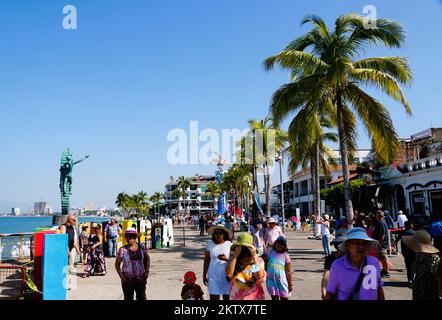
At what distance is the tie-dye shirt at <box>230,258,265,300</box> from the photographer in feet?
13.9

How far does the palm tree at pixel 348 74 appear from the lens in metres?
14.1

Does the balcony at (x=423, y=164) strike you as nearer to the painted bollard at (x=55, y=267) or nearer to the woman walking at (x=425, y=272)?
the woman walking at (x=425, y=272)

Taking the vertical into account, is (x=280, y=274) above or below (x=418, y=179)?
below

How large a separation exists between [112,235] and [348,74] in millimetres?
11683

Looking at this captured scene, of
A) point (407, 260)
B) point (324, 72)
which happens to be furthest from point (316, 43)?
point (407, 260)

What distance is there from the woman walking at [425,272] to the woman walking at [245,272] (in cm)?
198

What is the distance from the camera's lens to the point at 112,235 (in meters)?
15.1

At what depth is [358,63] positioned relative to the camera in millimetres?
15297

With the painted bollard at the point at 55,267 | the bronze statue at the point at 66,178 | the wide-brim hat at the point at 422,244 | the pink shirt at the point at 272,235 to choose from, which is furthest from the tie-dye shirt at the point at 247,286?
the bronze statue at the point at 66,178

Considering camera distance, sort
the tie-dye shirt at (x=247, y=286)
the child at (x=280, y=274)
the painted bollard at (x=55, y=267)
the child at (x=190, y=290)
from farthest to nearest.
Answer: the painted bollard at (x=55, y=267) < the child at (x=280, y=274) < the child at (x=190, y=290) < the tie-dye shirt at (x=247, y=286)

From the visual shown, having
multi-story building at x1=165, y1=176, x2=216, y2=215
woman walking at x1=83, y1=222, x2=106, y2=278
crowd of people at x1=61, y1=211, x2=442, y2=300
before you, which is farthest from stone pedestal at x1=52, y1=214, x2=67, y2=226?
multi-story building at x1=165, y1=176, x2=216, y2=215

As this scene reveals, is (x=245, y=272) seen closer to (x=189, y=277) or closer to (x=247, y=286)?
(x=247, y=286)

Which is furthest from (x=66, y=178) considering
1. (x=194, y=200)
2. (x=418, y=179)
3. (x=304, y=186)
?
(x=194, y=200)
